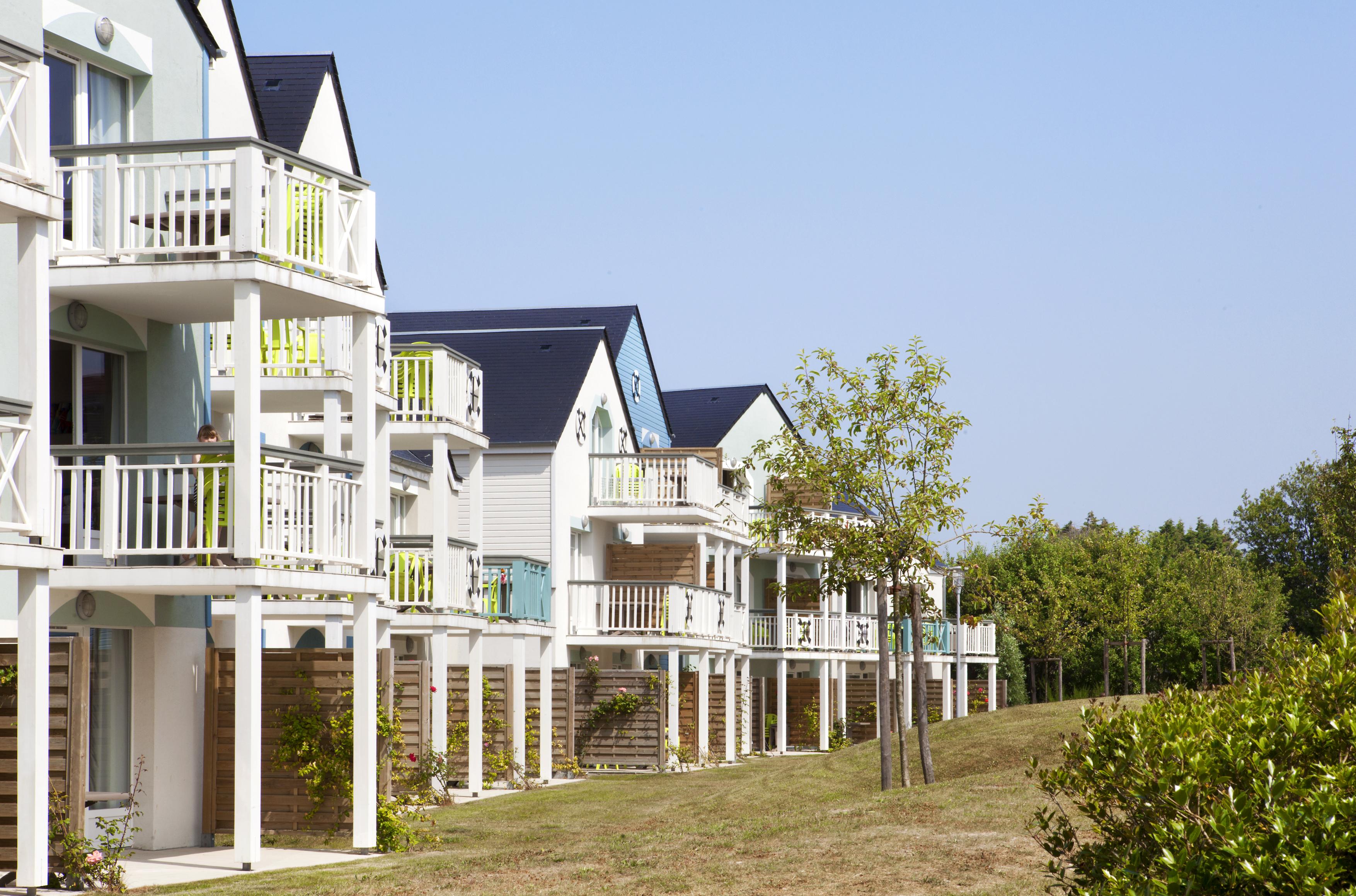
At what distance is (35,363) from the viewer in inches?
458

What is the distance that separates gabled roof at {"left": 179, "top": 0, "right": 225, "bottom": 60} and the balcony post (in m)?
5.13

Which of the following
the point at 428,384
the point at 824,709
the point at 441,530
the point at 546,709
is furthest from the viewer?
the point at 824,709

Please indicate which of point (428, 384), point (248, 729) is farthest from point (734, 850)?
point (428, 384)

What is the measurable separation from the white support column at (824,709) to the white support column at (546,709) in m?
13.5

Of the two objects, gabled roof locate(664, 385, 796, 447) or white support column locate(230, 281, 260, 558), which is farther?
gabled roof locate(664, 385, 796, 447)

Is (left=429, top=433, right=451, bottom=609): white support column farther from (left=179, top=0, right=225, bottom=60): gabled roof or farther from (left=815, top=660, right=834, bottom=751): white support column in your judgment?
(left=815, top=660, right=834, bottom=751): white support column

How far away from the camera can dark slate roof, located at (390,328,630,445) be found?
33.0 m

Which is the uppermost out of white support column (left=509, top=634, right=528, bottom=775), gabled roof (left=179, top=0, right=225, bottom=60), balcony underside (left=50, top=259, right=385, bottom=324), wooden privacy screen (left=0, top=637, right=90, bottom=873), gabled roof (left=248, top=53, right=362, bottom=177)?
gabled roof (left=248, top=53, right=362, bottom=177)

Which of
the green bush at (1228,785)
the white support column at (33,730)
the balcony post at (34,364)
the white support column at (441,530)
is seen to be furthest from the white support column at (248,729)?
the white support column at (441,530)

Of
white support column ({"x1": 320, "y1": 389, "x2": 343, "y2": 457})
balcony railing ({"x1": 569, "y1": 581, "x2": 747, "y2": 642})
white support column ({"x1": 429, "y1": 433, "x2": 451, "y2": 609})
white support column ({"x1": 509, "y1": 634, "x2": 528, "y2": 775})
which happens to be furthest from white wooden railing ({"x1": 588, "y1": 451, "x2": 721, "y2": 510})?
white support column ({"x1": 320, "y1": 389, "x2": 343, "y2": 457})

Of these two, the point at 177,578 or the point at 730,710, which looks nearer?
the point at 177,578

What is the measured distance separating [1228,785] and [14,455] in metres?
8.74

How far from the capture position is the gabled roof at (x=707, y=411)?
47719 millimetres

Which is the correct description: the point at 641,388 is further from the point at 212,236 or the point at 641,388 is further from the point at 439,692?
the point at 212,236
